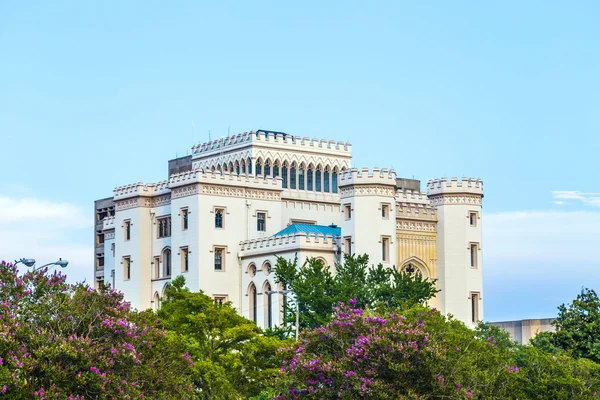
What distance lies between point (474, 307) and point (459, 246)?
4.42 meters

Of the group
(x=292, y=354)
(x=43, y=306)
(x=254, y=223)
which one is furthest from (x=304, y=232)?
(x=43, y=306)

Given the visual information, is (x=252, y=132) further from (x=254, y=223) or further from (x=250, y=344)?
(x=250, y=344)

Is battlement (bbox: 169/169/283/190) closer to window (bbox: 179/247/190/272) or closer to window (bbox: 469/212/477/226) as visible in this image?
window (bbox: 179/247/190/272)

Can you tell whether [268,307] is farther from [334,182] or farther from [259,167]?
[334,182]

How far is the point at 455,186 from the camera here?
9825 centimetres

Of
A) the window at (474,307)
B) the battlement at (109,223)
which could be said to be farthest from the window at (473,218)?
the battlement at (109,223)

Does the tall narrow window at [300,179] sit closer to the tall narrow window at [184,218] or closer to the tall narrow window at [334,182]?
the tall narrow window at [334,182]

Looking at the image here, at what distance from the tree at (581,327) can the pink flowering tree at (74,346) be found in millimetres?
38535

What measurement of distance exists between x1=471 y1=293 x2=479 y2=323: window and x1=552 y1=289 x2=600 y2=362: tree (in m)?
13.7

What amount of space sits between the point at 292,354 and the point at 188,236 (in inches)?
1741

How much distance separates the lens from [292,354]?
52.2m

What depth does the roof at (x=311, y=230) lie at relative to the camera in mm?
96625

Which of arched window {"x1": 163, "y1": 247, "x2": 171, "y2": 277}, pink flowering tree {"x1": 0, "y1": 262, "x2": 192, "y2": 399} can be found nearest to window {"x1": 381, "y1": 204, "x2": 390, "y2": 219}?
arched window {"x1": 163, "y1": 247, "x2": 171, "y2": 277}

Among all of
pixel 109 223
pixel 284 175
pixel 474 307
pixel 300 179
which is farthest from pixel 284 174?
pixel 474 307
